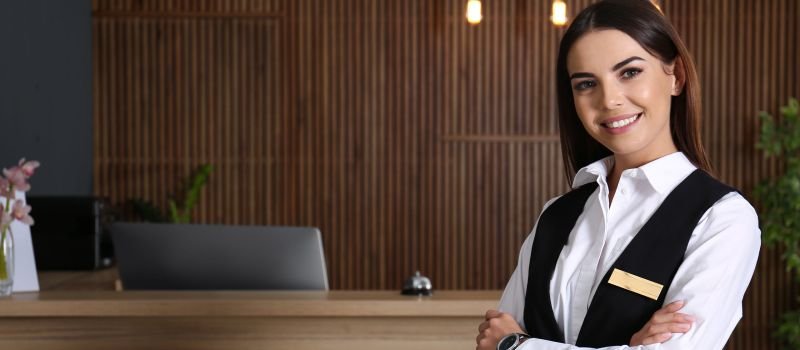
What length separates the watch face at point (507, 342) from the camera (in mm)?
1880

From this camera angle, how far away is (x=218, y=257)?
3117 mm

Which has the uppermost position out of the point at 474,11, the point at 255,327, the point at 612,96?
the point at 474,11

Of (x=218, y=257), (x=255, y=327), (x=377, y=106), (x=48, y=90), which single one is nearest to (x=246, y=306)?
(x=255, y=327)

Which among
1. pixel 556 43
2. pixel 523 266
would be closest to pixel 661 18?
pixel 523 266

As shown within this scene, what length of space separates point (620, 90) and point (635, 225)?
243mm

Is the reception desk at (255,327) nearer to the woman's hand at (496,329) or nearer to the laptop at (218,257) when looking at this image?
the laptop at (218,257)

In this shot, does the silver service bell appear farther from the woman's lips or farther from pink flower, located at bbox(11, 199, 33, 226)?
the woman's lips

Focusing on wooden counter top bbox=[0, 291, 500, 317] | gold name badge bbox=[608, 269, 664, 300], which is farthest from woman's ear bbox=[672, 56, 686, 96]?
wooden counter top bbox=[0, 291, 500, 317]

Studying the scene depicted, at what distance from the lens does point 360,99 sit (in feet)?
23.5

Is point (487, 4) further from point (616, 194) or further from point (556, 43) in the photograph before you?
point (616, 194)

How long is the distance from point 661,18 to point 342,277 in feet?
18.4

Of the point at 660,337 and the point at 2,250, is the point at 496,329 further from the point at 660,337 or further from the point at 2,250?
the point at 2,250

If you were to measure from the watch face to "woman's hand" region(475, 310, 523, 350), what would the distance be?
26mm

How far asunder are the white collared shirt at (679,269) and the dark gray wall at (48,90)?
3665mm
